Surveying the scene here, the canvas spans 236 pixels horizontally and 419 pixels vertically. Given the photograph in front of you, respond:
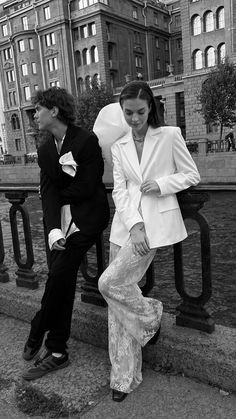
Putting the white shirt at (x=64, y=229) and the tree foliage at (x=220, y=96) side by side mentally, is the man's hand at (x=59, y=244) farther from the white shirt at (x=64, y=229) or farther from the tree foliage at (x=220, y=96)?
the tree foliage at (x=220, y=96)

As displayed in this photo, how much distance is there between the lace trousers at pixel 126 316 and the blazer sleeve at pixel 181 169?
43 cm

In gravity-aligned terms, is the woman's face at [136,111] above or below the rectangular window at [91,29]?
below

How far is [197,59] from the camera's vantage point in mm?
40344

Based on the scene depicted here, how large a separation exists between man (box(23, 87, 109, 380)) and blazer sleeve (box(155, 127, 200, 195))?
22.3 inches

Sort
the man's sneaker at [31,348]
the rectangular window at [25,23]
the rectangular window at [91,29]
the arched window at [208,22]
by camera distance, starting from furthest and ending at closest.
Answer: the rectangular window at [25,23] → the rectangular window at [91,29] → the arched window at [208,22] → the man's sneaker at [31,348]

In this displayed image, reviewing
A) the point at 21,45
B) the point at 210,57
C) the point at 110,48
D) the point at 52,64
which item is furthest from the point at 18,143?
the point at 210,57

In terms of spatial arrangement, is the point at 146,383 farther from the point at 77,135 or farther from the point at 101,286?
the point at 77,135

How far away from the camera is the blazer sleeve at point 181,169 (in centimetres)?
225

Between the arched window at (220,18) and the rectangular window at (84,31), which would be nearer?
the arched window at (220,18)

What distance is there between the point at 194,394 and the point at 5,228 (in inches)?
489

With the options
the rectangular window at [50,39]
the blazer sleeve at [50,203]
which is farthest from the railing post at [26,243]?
the rectangular window at [50,39]

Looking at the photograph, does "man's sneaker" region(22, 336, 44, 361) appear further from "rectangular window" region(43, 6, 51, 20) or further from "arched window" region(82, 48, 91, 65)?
"rectangular window" region(43, 6, 51, 20)

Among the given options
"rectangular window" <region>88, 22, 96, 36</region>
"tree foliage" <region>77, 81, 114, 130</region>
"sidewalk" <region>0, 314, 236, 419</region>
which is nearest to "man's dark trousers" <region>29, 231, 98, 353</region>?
"sidewalk" <region>0, 314, 236, 419</region>

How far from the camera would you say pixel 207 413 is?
6.75ft
